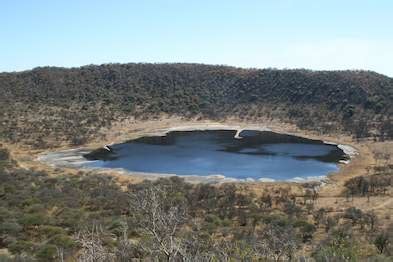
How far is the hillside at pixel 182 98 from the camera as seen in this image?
93.1 m

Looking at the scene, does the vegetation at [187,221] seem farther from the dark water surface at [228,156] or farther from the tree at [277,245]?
the dark water surface at [228,156]

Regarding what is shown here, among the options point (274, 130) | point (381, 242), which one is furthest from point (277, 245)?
point (274, 130)

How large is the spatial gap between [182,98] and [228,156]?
5091cm

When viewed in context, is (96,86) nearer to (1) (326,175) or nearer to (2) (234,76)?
(2) (234,76)

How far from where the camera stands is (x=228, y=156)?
72875mm

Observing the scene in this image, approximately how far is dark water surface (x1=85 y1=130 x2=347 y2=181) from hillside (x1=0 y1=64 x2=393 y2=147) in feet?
34.9

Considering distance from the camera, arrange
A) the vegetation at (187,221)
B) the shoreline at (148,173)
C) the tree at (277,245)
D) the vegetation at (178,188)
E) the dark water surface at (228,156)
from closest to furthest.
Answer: the tree at (277,245) → the vegetation at (178,188) → the vegetation at (187,221) → the shoreline at (148,173) → the dark water surface at (228,156)

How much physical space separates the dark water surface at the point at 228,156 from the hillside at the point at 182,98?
10.6 metres

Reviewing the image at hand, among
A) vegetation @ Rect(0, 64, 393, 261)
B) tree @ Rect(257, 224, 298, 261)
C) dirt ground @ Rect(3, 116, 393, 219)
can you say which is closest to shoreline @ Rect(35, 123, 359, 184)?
dirt ground @ Rect(3, 116, 393, 219)

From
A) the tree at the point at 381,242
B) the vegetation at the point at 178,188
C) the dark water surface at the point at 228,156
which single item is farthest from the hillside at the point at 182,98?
the tree at the point at 381,242

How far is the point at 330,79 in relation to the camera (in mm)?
122500

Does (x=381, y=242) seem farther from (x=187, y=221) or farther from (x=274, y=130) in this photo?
(x=274, y=130)

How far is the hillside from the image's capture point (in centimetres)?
9312

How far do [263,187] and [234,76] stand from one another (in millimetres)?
87259
